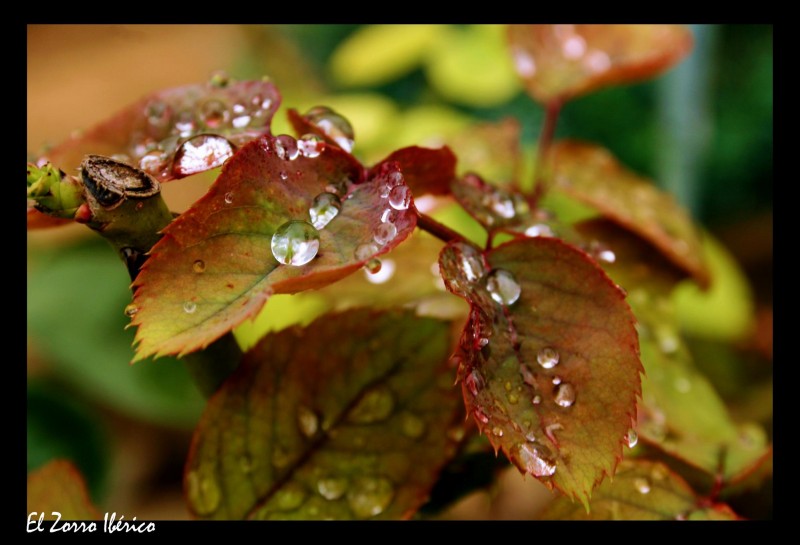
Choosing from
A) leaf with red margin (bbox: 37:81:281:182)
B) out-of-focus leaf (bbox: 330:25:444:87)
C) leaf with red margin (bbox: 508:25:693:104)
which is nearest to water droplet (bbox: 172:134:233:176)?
leaf with red margin (bbox: 37:81:281:182)

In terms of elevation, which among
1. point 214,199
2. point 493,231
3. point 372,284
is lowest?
point 372,284

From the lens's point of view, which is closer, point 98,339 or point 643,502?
point 643,502

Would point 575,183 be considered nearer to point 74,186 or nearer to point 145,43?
point 74,186

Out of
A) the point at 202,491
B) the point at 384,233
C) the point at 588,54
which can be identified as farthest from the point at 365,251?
the point at 588,54

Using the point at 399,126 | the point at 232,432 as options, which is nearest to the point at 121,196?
the point at 232,432

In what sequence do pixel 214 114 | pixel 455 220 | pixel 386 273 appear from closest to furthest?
pixel 214 114 < pixel 386 273 < pixel 455 220

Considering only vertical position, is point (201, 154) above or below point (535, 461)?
above

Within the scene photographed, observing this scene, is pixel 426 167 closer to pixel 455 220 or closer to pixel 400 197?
pixel 400 197
